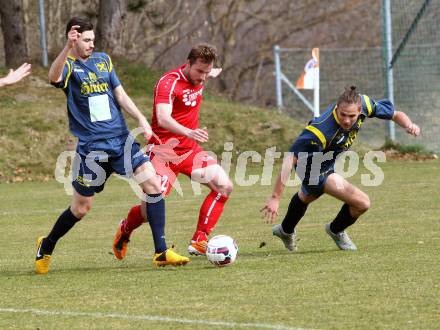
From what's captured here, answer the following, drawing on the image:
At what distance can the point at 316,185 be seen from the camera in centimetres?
855

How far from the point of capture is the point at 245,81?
3878 centimetres

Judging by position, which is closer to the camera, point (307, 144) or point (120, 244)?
point (307, 144)

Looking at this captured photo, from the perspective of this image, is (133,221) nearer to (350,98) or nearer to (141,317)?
(350,98)

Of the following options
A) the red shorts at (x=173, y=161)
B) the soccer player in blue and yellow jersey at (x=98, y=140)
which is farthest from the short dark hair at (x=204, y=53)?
the red shorts at (x=173, y=161)

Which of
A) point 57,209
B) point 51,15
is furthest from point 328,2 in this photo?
point 57,209

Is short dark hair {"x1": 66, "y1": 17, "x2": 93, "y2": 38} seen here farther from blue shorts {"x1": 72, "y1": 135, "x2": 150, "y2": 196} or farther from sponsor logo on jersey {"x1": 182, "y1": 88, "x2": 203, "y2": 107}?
sponsor logo on jersey {"x1": 182, "y1": 88, "x2": 203, "y2": 107}

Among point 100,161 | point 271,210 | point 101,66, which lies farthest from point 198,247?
point 101,66

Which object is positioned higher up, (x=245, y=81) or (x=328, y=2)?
(x=328, y=2)

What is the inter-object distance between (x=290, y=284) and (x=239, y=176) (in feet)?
35.9

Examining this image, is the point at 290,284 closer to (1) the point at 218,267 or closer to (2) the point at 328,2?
(1) the point at 218,267

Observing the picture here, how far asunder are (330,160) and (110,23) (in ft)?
50.7

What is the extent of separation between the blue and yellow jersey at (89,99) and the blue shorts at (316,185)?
1.62 metres

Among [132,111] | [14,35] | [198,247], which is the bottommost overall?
[198,247]

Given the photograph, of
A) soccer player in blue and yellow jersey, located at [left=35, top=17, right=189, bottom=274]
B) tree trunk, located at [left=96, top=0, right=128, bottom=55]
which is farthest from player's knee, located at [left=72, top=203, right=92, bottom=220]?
tree trunk, located at [left=96, top=0, right=128, bottom=55]
